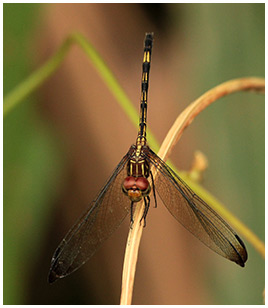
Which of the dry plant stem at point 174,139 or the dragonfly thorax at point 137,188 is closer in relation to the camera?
the dry plant stem at point 174,139

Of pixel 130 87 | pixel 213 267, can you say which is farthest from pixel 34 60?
pixel 213 267

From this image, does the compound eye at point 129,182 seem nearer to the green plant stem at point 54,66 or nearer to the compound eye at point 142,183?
the compound eye at point 142,183

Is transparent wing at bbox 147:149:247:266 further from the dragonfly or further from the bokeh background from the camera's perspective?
the bokeh background

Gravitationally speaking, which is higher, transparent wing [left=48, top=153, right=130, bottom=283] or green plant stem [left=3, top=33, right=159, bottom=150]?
green plant stem [left=3, top=33, right=159, bottom=150]

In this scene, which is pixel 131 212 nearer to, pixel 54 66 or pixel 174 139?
pixel 174 139

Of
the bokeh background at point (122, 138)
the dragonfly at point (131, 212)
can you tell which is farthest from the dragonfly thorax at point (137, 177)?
the bokeh background at point (122, 138)

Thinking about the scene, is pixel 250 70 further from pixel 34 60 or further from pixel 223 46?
Result: pixel 34 60

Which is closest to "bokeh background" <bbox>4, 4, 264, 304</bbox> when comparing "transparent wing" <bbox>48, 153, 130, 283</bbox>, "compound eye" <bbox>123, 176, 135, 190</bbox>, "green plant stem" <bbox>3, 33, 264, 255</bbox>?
"green plant stem" <bbox>3, 33, 264, 255</bbox>

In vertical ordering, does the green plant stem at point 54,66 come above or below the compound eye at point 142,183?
above
